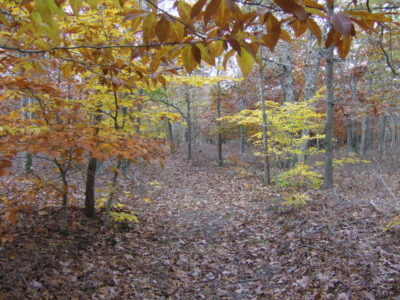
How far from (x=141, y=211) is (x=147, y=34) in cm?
684

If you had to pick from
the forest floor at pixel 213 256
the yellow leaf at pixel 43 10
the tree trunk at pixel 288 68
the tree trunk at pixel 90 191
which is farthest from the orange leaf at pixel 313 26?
the tree trunk at pixel 288 68

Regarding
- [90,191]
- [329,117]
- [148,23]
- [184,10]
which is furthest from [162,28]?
[329,117]

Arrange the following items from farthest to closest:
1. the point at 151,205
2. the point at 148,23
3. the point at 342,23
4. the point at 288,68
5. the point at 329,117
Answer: the point at 288,68 < the point at 151,205 < the point at 329,117 < the point at 148,23 < the point at 342,23

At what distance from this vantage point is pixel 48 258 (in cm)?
403

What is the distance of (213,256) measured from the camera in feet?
17.4

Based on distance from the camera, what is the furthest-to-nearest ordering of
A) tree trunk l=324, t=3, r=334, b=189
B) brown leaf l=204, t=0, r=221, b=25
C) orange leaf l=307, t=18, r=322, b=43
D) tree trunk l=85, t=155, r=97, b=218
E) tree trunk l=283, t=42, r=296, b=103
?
1. tree trunk l=283, t=42, r=296, b=103
2. tree trunk l=324, t=3, r=334, b=189
3. tree trunk l=85, t=155, r=97, b=218
4. orange leaf l=307, t=18, r=322, b=43
5. brown leaf l=204, t=0, r=221, b=25

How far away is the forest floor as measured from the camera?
3607 mm

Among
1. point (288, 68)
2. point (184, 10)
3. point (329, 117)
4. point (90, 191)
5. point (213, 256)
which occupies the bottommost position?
point (213, 256)

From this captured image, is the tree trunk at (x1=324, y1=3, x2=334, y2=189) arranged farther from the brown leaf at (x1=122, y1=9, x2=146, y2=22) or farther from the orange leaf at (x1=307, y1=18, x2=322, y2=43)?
the brown leaf at (x1=122, y1=9, x2=146, y2=22)

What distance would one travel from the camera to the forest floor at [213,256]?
3.61 m

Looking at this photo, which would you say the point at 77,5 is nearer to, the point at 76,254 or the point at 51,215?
the point at 76,254

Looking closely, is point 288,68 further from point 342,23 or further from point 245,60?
point 342,23

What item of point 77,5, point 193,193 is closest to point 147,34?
point 77,5

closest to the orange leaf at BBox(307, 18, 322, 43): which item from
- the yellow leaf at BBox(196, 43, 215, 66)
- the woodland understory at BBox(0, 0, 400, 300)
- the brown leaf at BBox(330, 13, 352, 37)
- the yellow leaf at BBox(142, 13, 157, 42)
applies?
the woodland understory at BBox(0, 0, 400, 300)
